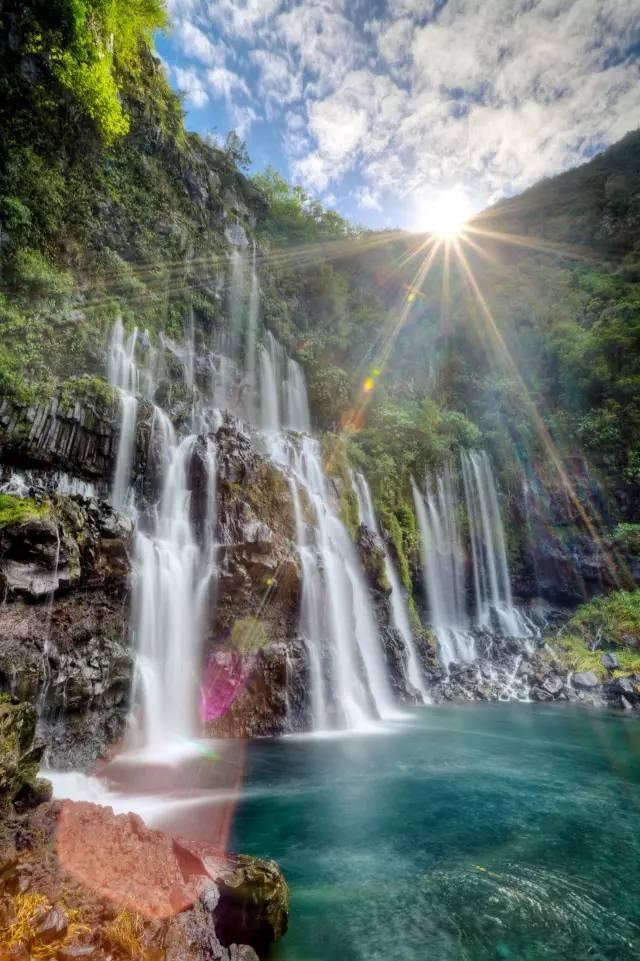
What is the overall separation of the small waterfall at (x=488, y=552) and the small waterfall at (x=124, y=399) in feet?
64.3

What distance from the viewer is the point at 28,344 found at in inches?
677

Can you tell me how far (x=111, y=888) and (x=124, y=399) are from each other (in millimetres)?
16441

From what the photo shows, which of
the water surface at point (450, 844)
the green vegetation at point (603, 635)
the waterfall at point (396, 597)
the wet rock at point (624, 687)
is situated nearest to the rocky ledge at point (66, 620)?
the water surface at point (450, 844)

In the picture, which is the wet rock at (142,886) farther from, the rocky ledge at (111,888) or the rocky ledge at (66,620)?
the rocky ledge at (66,620)

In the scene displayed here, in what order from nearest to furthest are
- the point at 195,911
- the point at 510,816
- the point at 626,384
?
the point at 195,911
the point at 510,816
the point at 626,384

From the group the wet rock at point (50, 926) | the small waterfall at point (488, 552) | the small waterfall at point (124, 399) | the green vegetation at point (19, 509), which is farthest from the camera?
the small waterfall at point (488, 552)

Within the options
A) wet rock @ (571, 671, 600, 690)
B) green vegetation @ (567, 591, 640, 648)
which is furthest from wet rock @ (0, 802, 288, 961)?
green vegetation @ (567, 591, 640, 648)

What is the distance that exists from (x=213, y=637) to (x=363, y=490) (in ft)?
40.7

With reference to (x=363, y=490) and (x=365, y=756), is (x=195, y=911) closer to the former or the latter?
(x=365, y=756)

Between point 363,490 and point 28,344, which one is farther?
point 363,490

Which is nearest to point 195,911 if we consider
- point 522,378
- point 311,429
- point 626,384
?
point 311,429

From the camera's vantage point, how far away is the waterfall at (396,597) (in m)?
19.7

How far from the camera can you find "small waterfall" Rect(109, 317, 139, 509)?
16.5 metres

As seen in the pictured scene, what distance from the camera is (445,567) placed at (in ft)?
85.0
